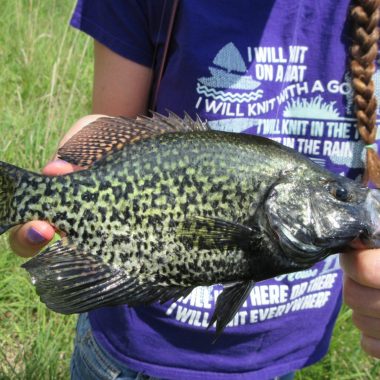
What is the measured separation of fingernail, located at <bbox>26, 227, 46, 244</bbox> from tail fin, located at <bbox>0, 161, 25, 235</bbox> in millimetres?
57

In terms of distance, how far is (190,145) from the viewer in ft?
4.09

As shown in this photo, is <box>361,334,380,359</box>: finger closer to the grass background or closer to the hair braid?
the hair braid

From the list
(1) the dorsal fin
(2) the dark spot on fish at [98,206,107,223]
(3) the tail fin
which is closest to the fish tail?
(3) the tail fin

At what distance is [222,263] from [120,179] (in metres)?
0.30

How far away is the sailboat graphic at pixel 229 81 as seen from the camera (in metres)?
1.54

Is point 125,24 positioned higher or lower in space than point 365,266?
higher

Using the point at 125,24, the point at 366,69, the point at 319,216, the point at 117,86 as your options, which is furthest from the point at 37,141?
the point at 319,216

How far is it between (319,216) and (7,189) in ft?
2.46

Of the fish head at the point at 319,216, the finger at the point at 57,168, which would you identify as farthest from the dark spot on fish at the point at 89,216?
the fish head at the point at 319,216

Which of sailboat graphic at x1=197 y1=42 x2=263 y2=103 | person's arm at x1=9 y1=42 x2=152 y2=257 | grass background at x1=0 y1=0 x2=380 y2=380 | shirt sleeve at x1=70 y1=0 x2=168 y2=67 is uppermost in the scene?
shirt sleeve at x1=70 y1=0 x2=168 y2=67

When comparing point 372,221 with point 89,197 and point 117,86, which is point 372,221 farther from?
point 117,86

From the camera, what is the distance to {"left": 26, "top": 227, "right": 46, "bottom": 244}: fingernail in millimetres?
1273

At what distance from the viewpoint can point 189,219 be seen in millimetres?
1202

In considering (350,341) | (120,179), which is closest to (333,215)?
(120,179)
